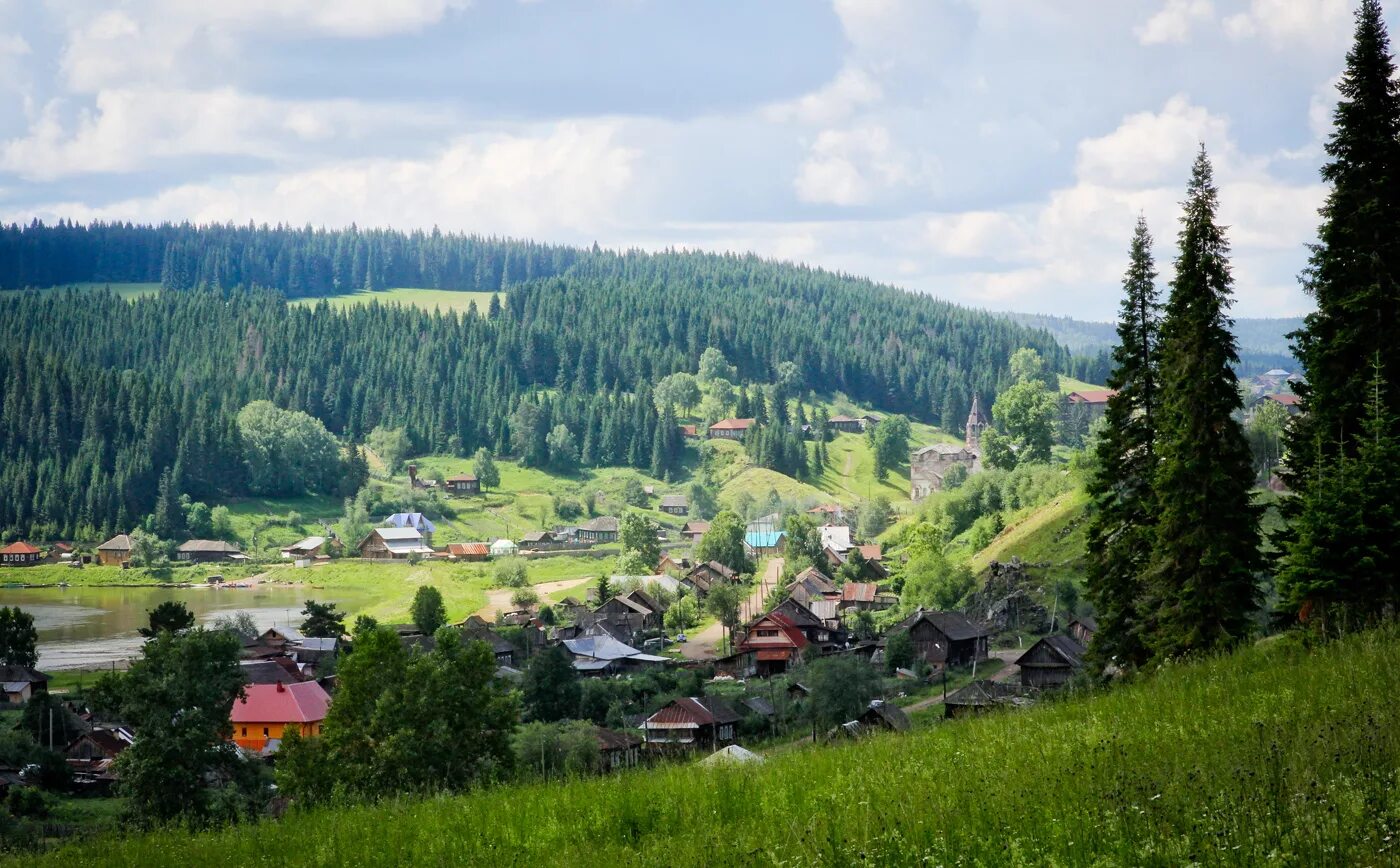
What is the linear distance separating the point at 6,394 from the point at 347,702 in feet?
417

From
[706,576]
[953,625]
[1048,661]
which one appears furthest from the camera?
[706,576]

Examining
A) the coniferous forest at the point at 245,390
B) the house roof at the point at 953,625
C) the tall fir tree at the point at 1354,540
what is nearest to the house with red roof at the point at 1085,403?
the coniferous forest at the point at 245,390

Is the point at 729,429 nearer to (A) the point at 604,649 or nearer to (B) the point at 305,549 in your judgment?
(B) the point at 305,549

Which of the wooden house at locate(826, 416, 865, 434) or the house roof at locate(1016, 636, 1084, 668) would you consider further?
the wooden house at locate(826, 416, 865, 434)

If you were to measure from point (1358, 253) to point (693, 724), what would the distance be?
25.2 meters

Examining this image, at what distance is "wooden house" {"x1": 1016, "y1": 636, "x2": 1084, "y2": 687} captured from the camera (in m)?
45.5

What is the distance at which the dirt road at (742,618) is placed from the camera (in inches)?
2628

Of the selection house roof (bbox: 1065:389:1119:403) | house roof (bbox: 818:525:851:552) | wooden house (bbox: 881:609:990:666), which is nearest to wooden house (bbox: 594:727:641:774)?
wooden house (bbox: 881:609:990:666)

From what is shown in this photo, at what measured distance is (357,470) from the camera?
447ft

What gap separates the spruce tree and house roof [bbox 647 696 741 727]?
20362mm

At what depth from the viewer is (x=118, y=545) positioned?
11000cm

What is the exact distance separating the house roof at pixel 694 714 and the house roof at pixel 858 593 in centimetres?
3479

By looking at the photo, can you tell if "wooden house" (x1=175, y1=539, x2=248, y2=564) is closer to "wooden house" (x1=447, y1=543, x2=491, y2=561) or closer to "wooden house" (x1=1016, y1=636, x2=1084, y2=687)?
"wooden house" (x1=447, y1=543, x2=491, y2=561)

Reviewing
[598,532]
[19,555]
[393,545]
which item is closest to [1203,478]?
[393,545]
